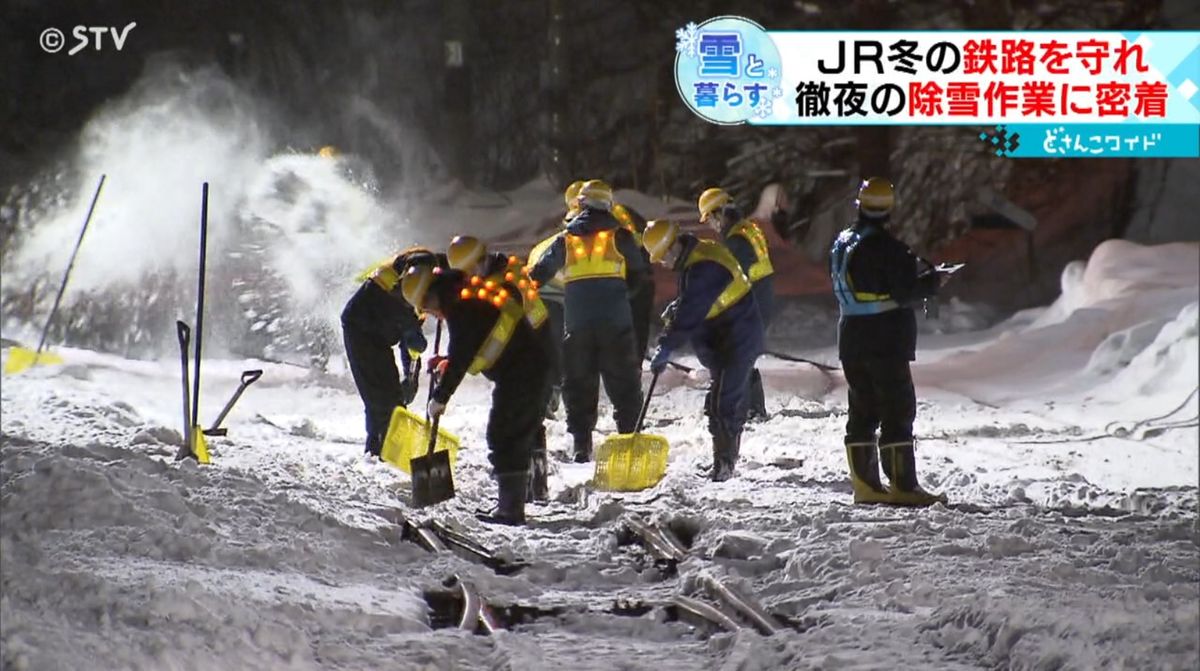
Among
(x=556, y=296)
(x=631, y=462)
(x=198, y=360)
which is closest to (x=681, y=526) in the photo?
(x=631, y=462)

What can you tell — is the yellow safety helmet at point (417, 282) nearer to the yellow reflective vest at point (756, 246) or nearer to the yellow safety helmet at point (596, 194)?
the yellow safety helmet at point (596, 194)

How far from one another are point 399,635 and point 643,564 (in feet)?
2.96

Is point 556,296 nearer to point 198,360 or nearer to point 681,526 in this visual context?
point 681,526

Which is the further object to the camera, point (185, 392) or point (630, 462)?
point (630, 462)

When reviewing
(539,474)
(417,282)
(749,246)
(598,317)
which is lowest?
(539,474)

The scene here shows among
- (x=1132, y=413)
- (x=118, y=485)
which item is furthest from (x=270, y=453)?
(x=1132, y=413)

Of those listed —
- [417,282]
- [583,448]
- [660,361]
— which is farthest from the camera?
[583,448]

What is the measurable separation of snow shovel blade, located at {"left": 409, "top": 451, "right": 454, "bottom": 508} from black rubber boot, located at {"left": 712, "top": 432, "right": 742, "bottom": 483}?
32.9 inches

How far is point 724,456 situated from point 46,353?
2096 millimetres

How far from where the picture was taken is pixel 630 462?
14.1ft

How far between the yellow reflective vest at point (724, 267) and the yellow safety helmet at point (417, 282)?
0.79m

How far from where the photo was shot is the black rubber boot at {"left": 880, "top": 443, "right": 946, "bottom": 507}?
4.09 meters

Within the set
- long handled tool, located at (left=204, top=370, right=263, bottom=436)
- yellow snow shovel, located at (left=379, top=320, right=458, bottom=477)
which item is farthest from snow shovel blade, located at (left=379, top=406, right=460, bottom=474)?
long handled tool, located at (left=204, top=370, right=263, bottom=436)

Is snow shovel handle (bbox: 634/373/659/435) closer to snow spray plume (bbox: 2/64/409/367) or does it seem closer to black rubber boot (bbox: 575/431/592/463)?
black rubber boot (bbox: 575/431/592/463)
